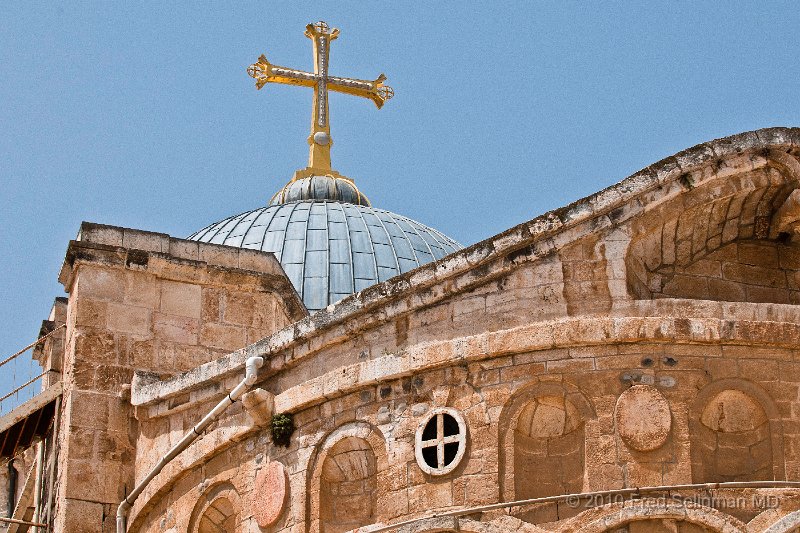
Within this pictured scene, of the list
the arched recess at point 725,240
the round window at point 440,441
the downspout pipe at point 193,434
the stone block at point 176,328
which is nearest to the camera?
the round window at point 440,441

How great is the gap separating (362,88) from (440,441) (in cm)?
1337

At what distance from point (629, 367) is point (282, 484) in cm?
341

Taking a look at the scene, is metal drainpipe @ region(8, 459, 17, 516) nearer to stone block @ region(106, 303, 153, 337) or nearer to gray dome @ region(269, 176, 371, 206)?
stone block @ region(106, 303, 153, 337)

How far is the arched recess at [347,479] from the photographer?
18078 mm

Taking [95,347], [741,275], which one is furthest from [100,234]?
[741,275]

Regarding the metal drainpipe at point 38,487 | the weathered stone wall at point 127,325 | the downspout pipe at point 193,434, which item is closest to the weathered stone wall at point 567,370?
the downspout pipe at point 193,434

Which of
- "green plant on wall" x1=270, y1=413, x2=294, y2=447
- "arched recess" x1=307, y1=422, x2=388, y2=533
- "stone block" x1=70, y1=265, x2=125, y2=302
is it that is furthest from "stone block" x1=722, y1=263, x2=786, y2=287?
"stone block" x1=70, y1=265, x2=125, y2=302

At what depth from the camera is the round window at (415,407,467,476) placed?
691 inches

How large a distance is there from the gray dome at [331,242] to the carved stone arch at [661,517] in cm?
1174

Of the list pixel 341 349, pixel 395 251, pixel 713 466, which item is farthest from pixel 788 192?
pixel 395 251

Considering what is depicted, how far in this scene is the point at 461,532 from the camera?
17.2 metres

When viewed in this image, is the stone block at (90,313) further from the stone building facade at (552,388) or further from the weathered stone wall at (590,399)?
the weathered stone wall at (590,399)

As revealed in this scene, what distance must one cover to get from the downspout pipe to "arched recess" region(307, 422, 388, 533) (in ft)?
3.59

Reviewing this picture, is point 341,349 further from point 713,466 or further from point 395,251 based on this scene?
point 395,251
